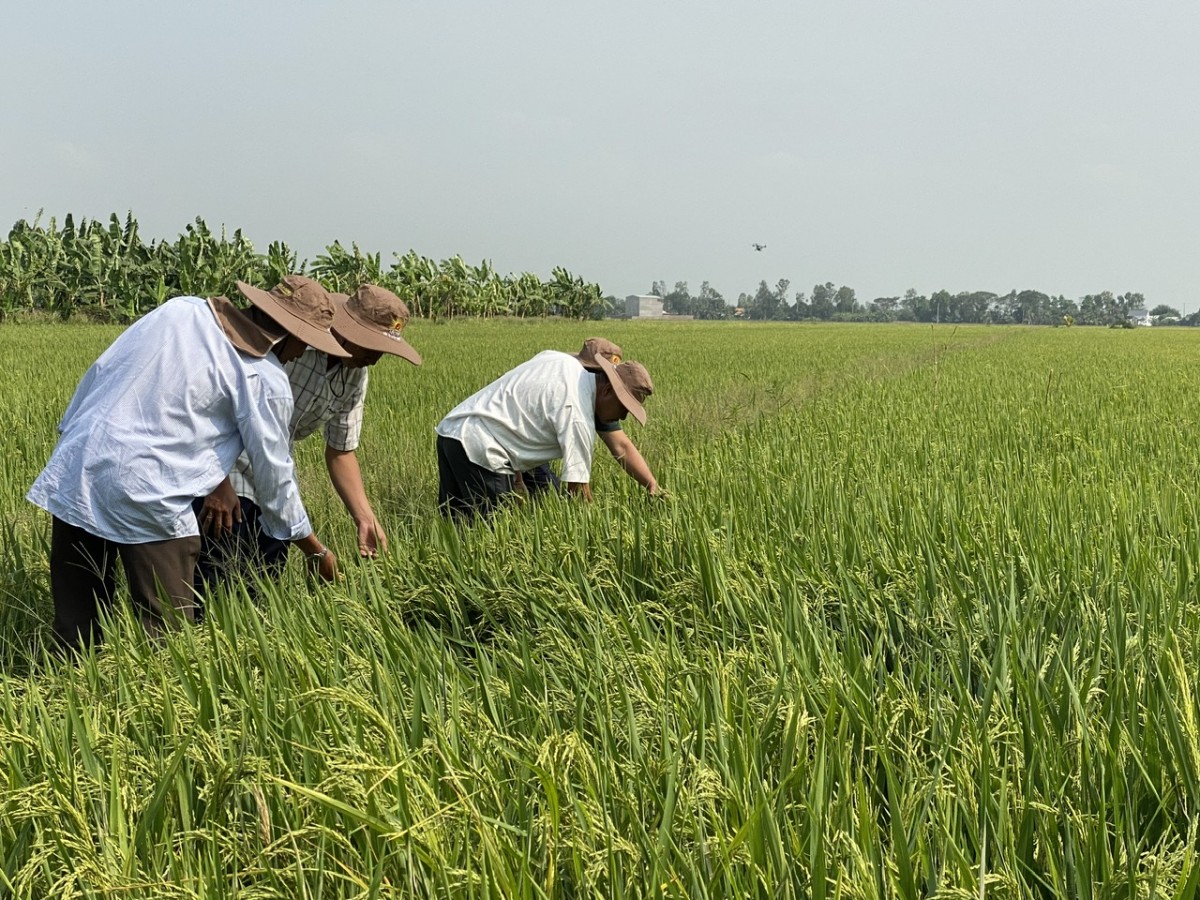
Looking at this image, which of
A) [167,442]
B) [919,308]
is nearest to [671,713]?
[167,442]

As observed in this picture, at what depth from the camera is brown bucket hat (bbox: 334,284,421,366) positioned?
290 cm

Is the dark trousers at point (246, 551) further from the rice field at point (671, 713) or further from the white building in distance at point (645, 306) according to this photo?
the white building in distance at point (645, 306)

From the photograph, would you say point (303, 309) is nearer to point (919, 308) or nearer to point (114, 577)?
point (114, 577)

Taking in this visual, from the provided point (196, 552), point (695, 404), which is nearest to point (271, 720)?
point (196, 552)

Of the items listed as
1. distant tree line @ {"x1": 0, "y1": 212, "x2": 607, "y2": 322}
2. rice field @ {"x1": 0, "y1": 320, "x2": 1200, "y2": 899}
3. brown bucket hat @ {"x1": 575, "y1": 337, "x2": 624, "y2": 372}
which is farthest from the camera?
distant tree line @ {"x1": 0, "y1": 212, "x2": 607, "y2": 322}

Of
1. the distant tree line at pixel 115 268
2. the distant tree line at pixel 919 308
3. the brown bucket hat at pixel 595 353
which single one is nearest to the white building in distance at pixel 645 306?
the distant tree line at pixel 919 308

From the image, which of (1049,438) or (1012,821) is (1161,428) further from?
(1012,821)

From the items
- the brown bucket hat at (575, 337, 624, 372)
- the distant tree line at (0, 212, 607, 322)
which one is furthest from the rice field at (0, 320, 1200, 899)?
the distant tree line at (0, 212, 607, 322)

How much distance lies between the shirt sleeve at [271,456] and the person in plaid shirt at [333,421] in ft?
0.66

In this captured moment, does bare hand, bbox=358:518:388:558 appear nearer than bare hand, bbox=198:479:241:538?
No

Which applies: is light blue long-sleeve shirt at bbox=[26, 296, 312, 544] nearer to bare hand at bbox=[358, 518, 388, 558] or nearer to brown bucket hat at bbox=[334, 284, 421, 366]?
brown bucket hat at bbox=[334, 284, 421, 366]

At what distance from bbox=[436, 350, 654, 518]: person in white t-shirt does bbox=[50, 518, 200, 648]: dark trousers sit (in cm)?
122

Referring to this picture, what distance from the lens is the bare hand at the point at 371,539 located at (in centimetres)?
312

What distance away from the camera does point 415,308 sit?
124ft
